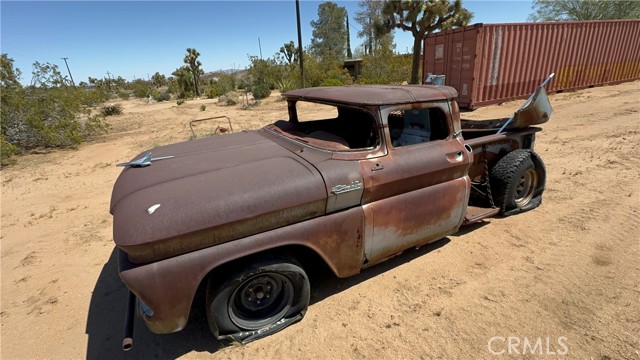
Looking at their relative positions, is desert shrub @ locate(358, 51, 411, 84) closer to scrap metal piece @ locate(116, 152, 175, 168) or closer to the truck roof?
the truck roof

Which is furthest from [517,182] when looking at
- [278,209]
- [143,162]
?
[143,162]

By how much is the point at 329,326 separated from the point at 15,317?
2893 mm

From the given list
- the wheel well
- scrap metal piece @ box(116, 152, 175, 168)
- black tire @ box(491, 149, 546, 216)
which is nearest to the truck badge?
the wheel well

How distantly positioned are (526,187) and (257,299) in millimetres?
3692

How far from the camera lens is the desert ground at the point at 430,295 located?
7.80 feet

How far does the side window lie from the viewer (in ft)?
10.4

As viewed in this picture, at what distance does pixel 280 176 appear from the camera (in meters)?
2.33

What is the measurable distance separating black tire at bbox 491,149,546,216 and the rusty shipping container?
26.7ft

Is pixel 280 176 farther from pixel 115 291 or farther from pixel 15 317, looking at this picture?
pixel 15 317

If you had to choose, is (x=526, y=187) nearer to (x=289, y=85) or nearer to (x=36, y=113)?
(x=36, y=113)

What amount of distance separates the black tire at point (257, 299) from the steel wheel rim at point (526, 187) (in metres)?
3.18

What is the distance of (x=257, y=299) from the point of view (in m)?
2.50

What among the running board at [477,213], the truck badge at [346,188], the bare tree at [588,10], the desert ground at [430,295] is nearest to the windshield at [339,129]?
the truck badge at [346,188]

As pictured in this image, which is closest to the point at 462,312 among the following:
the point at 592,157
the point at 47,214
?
the point at 592,157
